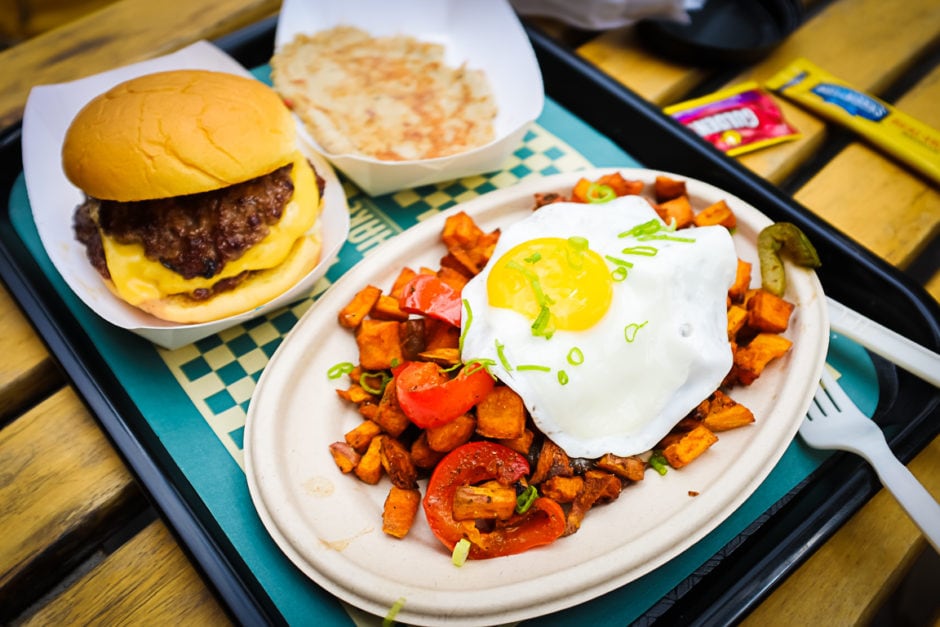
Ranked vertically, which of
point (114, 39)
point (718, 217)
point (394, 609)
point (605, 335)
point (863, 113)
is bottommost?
point (114, 39)

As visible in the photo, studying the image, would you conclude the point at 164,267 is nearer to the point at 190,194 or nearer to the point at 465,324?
the point at 190,194

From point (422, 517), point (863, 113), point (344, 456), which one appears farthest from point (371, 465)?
point (863, 113)

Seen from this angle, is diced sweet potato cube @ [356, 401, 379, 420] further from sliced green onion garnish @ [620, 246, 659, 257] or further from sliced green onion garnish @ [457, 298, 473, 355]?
sliced green onion garnish @ [620, 246, 659, 257]

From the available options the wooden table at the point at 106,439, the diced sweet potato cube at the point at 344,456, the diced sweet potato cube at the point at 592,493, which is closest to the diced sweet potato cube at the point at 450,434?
the diced sweet potato cube at the point at 344,456

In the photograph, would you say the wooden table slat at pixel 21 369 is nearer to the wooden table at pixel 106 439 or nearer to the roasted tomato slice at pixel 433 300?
the wooden table at pixel 106 439

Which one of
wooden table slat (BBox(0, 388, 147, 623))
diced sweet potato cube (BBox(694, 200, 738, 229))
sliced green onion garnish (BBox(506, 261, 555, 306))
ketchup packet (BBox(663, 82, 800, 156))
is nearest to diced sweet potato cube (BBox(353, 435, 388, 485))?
sliced green onion garnish (BBox(506, 261, 555, 306))

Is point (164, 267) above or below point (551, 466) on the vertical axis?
below

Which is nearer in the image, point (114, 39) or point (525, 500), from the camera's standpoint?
point (525, 500)
